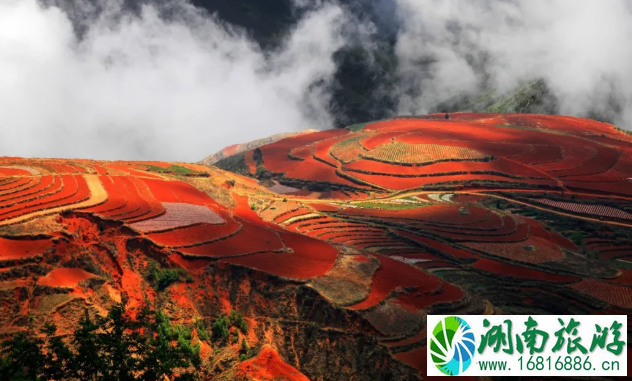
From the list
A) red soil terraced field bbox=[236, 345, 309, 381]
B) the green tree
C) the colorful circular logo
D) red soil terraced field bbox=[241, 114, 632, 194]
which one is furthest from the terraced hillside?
the green tree

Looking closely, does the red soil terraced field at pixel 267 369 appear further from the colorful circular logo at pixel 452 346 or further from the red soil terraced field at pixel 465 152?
the red soil terraced field at pixel 465 152

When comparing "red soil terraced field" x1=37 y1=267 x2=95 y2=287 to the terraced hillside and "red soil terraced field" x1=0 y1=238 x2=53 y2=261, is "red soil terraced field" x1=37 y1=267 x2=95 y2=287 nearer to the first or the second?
the terraced hillside

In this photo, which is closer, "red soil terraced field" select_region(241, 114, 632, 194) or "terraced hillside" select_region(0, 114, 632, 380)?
"terraced hillside" select_region(0, 114, 632, 380)

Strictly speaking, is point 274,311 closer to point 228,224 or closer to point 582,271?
point 228,224

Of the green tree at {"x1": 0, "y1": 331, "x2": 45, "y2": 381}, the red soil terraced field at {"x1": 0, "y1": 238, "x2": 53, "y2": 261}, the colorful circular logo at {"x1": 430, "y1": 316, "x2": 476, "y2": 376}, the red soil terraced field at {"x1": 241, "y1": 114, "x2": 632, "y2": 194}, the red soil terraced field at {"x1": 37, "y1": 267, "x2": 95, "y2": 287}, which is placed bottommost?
the colorful circular logo at {"x1": 430, "y1": 316, "x2": 476, "y2": 376}

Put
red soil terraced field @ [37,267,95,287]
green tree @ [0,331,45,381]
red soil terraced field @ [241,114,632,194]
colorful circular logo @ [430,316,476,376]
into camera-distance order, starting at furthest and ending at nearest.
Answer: red soil terraced field @ [241,114,632,194] → red soil terraced field @ [37,267,95,287] → colorful circular logo @ [430,316,476,376] → green tree @ [0,331,45,381]

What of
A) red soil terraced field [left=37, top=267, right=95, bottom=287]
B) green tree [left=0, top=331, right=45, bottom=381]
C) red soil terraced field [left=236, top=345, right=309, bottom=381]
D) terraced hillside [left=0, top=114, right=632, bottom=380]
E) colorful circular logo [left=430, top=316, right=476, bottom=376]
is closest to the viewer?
green tree [left=0, top=331, right=45, bottom=381]
